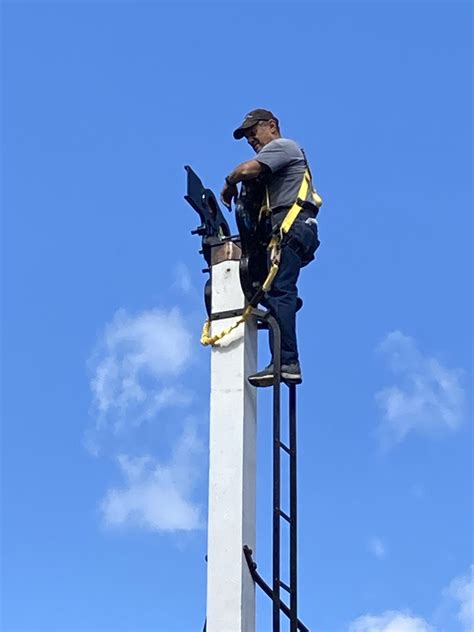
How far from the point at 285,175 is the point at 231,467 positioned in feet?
6.89

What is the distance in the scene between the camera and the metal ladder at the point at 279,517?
7711 mm

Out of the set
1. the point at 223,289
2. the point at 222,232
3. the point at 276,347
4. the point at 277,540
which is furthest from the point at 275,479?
the point at 222,232

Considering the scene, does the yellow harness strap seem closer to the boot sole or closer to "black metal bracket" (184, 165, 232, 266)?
"black metal bracket" (184, 165, 232, 266)

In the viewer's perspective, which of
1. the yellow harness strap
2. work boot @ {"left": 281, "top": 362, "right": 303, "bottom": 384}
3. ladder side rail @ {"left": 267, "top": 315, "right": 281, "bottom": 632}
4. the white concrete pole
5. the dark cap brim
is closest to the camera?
ladder side rail @ {"left": 267, "top": 315, "right": 281, "bottom": 632}

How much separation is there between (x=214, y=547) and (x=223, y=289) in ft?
6.09

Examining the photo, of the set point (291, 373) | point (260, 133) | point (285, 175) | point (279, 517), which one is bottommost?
point (279, 517)

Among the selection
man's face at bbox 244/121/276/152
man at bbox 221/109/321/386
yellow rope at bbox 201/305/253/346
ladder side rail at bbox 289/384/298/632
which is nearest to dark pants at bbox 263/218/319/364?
man at bbox 221/109/321/386

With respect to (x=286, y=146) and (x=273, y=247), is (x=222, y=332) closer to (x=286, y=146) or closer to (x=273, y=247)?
(x=273, y=247)

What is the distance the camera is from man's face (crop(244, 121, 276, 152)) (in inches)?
344

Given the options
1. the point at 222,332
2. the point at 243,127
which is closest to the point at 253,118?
the point at 243,127

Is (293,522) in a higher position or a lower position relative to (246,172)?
lower

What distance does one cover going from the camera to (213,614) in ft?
25.8

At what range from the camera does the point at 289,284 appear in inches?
336

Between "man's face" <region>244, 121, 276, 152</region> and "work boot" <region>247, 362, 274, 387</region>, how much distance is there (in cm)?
165
